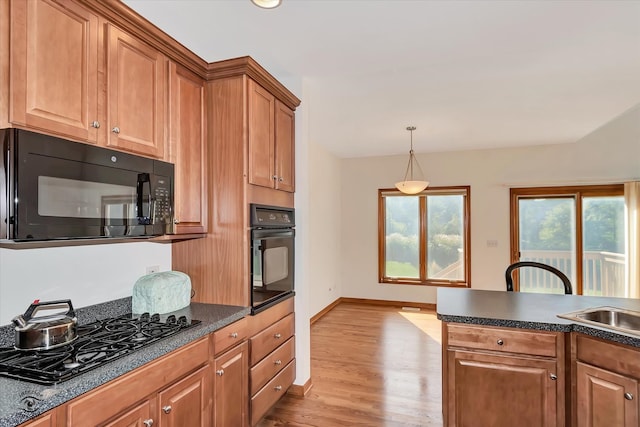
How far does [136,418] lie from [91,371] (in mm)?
286

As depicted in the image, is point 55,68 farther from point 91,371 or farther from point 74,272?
point 91,371

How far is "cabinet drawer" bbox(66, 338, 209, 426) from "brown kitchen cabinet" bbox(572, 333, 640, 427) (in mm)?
1929

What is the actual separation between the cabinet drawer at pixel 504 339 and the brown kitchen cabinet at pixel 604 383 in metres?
0.13

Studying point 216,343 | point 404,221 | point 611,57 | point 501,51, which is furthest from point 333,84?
point 404,221

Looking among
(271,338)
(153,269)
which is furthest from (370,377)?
(153,269)

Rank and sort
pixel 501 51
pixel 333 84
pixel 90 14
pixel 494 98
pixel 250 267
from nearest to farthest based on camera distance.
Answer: pixel 90 14 < pixel 250 267 < pixel 501 51 < pixel 333 84 < pixel 494 98

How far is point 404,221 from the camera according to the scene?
6.01m

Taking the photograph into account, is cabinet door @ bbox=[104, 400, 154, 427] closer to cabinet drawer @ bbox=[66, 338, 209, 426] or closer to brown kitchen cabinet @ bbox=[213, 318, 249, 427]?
cabinet drawer @ bbox=[66, 338, 209, 426]

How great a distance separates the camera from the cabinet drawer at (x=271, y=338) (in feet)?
7.24

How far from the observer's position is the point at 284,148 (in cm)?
272

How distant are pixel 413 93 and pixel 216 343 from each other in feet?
8.82

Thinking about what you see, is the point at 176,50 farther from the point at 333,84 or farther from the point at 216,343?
the point at 216,343

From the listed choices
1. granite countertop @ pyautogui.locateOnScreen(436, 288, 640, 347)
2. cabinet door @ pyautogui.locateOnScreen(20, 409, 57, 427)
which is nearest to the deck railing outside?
granite countertop @ pyautogui.locateOnScreen(436, 288, 640, 347)

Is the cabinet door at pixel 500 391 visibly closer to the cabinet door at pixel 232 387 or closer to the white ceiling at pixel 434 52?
the cabinet door at pixel 232 387
